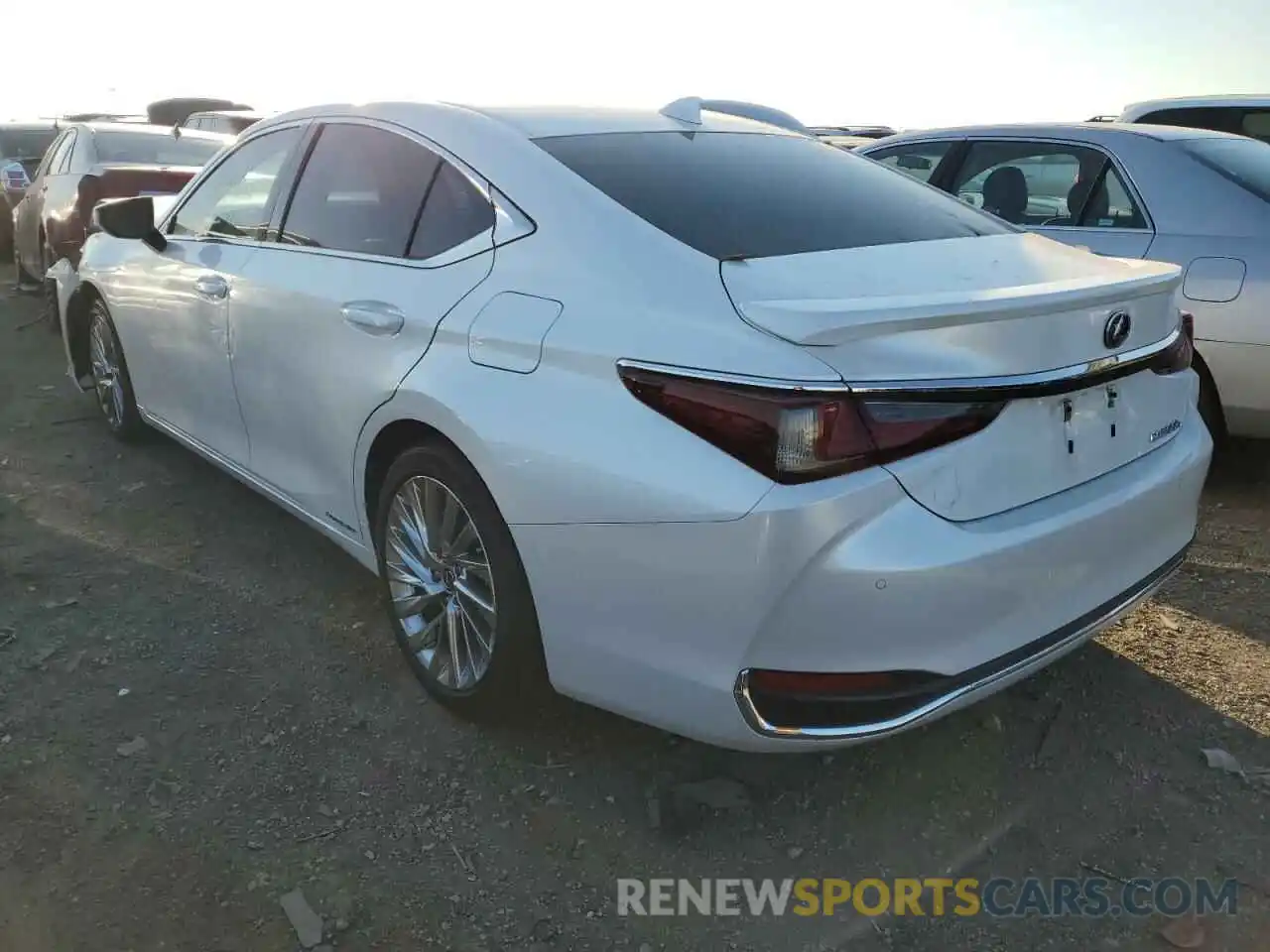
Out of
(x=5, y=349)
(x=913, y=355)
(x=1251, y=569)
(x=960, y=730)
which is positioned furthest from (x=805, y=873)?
(x=5, y=349)

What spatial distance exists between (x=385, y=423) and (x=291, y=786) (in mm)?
940

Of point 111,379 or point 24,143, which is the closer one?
point 111,379

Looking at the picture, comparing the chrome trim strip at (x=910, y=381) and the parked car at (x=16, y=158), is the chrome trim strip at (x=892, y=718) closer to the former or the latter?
the chrome trim strip at (x=910, y=381)

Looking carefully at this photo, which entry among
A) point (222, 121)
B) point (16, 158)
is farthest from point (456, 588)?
point (222, 121)

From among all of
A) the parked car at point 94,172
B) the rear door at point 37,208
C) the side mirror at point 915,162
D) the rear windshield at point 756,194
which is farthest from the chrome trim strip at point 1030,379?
the rear door at point 37,208

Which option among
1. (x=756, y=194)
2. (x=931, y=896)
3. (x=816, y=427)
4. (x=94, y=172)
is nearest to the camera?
(x=816, y=427)

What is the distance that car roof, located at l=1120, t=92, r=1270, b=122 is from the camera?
23.0 feet

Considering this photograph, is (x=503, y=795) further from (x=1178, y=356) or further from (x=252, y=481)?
(x=1178, y=356)

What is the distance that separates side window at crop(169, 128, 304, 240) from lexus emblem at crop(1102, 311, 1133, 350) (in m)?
2.64

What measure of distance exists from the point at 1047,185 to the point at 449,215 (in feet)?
10.9

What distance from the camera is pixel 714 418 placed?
2.10 m

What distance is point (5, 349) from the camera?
25.6ft

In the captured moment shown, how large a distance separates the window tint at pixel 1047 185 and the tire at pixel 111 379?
3.95 m

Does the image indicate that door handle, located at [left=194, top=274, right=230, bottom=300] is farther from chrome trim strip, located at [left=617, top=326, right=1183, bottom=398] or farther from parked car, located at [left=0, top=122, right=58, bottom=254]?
parked car, located at [left=0, top=122, right=58, bottom=254]
